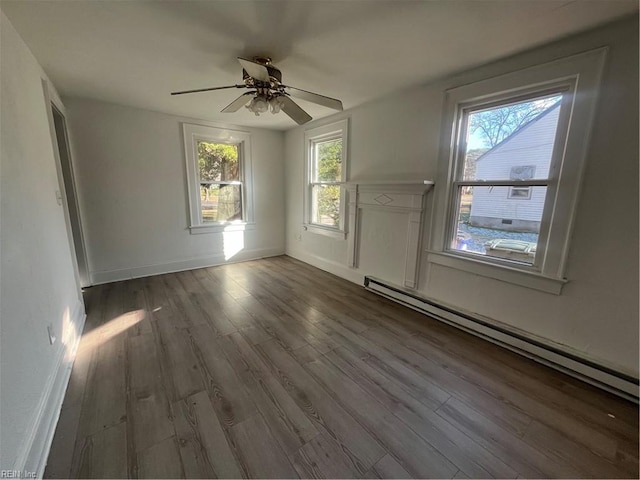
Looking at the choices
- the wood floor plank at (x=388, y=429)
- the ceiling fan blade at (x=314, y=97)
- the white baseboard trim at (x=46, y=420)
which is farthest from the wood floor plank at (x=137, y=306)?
the ceiling fan blade at (x=314, y=97)

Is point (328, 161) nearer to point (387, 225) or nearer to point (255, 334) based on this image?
point (387, 225)

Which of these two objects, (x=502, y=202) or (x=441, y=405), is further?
(x=502, y=202)

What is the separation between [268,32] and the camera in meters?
1.79

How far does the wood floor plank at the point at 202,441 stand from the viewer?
1.24 meters

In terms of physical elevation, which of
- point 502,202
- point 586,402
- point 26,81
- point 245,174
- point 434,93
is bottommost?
point 586,402

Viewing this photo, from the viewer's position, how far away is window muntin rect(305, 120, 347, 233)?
3766mm

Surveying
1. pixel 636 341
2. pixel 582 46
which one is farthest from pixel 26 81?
pixel 636 341

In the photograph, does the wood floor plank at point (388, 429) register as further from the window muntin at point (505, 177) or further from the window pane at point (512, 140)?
the window pane at point (512, 140)

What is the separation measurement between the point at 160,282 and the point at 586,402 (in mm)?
4401

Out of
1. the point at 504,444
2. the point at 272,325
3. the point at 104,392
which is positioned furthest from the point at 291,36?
the point at 504,444

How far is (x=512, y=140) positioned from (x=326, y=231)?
101 inches

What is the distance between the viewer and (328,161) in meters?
4.05

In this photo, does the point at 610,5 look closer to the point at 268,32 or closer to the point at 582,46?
the point at 582,46

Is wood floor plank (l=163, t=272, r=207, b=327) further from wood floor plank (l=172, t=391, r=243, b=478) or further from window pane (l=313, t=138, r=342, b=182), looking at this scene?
window pane (l=313, t=138, r=342, b=182)
